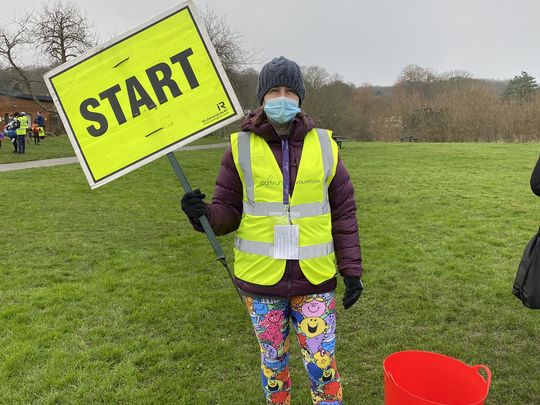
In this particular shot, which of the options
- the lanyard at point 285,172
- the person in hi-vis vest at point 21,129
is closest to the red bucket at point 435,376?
the lanyard at point 285,172

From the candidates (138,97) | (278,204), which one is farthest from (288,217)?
(138,97)

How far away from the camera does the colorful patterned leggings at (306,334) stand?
223cm

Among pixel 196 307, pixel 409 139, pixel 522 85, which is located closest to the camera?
pixel 196 307

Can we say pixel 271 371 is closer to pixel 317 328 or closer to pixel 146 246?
pixel 317 328

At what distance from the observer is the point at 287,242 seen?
2.18 m

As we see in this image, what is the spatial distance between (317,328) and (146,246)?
4.76 m

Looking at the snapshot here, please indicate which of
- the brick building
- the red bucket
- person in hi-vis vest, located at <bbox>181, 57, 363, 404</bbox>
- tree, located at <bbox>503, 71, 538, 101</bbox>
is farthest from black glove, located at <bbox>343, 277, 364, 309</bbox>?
tree, located at <bbox>503, 71, 538, 101</bbox>

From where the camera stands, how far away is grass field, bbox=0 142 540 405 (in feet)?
10.7

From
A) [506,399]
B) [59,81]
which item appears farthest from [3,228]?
[506,399]

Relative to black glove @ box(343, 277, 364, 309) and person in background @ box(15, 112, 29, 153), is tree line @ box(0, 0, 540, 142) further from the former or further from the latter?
black glove @ box(343, 277, 364, 309)

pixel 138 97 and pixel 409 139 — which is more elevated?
pixel 138 97

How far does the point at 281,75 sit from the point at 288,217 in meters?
0.66

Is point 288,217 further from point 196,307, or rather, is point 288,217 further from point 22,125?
point 22,125

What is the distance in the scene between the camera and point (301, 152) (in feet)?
7.22
